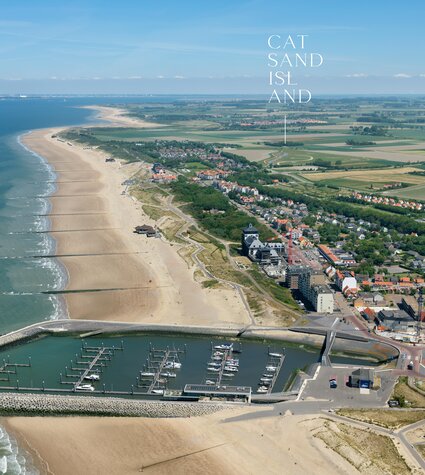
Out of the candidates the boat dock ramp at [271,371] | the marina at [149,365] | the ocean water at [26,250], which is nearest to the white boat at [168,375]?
the marina at [149,365]

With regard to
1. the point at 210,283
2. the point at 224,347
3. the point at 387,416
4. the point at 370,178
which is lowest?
the point at 387,416

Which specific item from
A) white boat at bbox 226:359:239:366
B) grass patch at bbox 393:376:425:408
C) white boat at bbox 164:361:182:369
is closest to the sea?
white boat at bbox 164:361:182:369

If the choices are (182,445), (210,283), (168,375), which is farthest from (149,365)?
(210,283)

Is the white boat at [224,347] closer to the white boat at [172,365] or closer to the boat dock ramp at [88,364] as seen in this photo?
the white boat at [172,365]

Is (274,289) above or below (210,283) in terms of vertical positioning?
below

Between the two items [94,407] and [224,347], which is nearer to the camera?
[94,407]

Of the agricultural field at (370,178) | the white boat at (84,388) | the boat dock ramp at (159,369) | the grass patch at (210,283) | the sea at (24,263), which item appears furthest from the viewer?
the agricultural field at (370,178)

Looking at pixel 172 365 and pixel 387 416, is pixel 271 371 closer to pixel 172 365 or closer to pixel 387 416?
pixel 172 365
